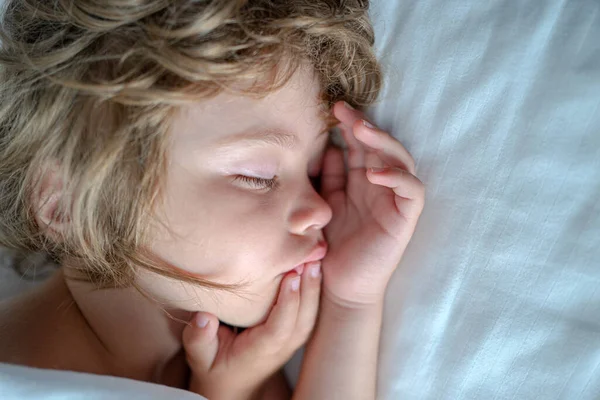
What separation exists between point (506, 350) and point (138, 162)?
585 millimetres

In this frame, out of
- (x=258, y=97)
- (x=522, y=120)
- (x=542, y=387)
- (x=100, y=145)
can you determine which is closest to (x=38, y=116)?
(x=100, y=145)

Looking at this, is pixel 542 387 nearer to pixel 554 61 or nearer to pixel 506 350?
pixel 506 350

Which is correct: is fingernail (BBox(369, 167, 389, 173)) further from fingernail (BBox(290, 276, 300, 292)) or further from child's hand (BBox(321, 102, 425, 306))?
fingernail (BBox(290, 276, 300, 292))

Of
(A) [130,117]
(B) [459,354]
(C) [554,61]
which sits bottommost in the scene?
(B) [459,354]

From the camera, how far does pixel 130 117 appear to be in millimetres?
730

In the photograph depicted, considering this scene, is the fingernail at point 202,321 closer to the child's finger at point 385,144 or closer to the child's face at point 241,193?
the child's face at point 241,193

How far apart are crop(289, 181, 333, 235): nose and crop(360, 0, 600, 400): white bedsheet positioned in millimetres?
165

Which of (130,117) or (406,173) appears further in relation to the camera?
(406,173)

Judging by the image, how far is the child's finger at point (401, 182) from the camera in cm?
83

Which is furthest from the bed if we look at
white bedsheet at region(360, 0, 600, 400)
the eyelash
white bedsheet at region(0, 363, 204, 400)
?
white bedsheet at region(0, 363, 204, 400)

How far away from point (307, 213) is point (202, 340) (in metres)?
0.29

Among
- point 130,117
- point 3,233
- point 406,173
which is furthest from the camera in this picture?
point 3,233

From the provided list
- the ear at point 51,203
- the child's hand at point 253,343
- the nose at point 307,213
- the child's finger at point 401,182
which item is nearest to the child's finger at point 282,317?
the child's hand at point 253,343

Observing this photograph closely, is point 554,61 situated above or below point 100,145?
above
